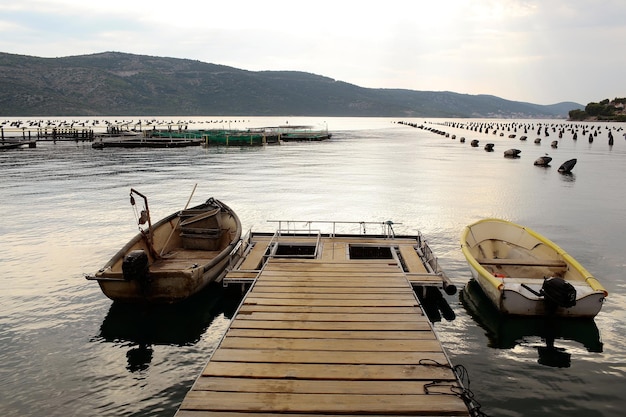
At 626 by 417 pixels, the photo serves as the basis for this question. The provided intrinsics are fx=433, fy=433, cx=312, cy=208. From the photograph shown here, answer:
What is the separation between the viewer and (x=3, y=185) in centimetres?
3884

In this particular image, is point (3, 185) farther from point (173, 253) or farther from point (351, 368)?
point (351, 368)

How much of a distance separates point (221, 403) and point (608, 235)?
2476 centimetres

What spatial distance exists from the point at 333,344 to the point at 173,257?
400 inches

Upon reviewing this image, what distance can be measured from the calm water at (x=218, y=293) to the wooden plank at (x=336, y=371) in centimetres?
237

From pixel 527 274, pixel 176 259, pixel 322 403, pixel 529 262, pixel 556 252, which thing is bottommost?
pixel 176 259

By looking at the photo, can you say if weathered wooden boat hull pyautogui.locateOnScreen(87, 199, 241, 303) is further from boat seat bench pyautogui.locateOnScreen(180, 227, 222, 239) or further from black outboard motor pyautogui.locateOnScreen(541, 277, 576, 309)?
black outboard motor pyautogui.locateOnScreen(541, 277, 576, 309)

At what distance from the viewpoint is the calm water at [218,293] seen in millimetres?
10234

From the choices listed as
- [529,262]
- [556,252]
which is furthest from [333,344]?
[556,252]

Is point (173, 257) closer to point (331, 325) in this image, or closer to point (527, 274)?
point (331, 325)

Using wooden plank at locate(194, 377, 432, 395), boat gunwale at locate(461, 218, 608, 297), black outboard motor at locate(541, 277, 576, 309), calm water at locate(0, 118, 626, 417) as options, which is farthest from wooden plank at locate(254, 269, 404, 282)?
wooden plank at locate(194, 377, 432, 395)

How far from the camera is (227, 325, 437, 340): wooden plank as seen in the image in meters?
9.45

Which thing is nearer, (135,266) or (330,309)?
(330,309)

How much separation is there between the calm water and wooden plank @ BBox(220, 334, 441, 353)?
2.14m

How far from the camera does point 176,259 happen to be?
1706cm
